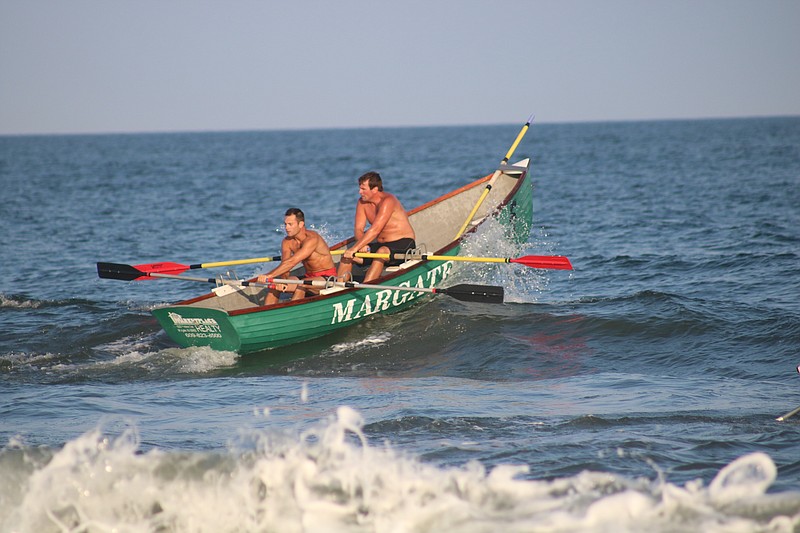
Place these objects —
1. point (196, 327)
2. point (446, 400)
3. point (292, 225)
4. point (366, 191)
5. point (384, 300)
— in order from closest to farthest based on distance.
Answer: point (446, 400) < point (196, 327) < point (292, 225) < point (384, 300) < point (366, 191)

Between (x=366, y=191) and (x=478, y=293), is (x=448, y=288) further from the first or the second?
(x=366, y=191)

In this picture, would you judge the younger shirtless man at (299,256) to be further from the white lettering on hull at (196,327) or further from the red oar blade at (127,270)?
the red oar blade at (127,270)

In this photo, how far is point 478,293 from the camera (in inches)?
410

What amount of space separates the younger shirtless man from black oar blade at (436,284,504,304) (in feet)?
5.19

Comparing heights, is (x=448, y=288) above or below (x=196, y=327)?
above

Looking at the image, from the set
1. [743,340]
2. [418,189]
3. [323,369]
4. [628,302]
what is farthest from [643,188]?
[323,369]

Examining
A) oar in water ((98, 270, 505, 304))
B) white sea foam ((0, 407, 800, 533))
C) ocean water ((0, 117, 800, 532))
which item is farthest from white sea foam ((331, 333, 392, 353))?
white sea foam ((0, 407, 800, 533))

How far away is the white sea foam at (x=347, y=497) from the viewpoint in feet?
17.1

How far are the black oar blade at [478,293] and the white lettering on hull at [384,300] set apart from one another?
101cm

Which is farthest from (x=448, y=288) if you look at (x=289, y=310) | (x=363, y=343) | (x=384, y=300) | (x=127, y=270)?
(x=127, y=270)

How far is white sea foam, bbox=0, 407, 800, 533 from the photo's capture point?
5.20 m

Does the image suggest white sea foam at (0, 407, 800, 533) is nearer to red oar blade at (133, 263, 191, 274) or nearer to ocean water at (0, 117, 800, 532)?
ocean water at (0, 117, 800, 532)

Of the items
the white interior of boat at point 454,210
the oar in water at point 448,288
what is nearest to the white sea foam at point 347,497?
the oar in water at point 448,288

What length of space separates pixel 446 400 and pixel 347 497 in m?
2.81
